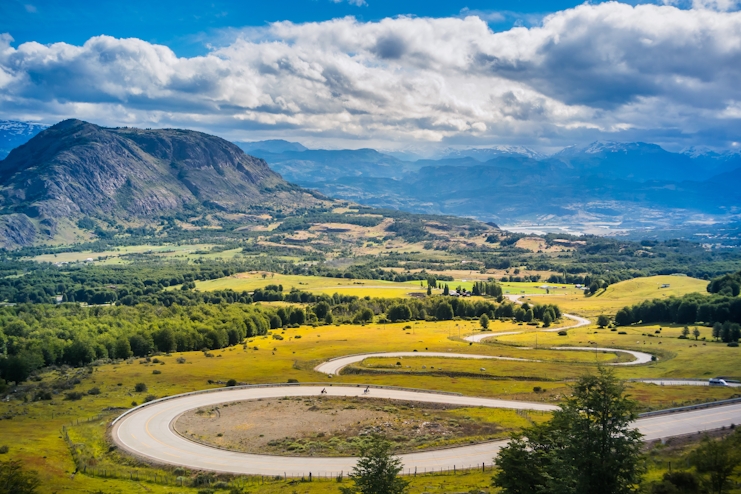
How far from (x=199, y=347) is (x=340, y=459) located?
9599cm

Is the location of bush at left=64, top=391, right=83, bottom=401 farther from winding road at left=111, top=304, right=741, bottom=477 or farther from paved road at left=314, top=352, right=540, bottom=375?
paved road at left=314, top=352, right=540, bottom=375

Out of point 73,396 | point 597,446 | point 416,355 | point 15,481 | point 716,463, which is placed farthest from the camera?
point 416,355

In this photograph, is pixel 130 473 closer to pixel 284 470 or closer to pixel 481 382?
pixel 284 470

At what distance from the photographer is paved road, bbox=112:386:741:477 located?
62219 millimetres

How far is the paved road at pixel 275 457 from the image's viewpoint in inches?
2450

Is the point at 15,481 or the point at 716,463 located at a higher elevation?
the point at 716,463

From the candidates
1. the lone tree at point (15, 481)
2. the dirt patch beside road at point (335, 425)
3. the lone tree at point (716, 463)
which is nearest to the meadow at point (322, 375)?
the lone tree at point (15, 481)

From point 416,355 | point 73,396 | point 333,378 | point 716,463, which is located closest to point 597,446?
point 716,463

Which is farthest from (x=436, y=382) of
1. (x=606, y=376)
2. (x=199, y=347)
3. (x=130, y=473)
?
(x=199, y=347)

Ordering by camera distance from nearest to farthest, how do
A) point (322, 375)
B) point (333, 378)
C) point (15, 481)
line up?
point (15, 481), point (333, 378), point (322, 375)

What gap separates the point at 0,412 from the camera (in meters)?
82.8

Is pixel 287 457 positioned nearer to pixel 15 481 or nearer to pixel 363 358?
pixel 15 481

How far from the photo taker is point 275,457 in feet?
216

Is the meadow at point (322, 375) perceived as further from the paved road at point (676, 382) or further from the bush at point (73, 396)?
the paved road at point (676, 382)
